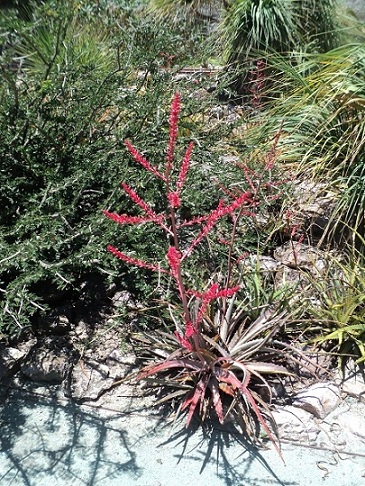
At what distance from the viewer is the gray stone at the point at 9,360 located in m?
3.05

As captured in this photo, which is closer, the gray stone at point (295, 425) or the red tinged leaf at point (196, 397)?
the red tinged leaf at point (196, 397)

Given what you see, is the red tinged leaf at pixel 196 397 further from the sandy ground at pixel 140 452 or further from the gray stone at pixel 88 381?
the gray stone at pixel 88 381

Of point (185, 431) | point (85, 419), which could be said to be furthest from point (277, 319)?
point (85, 419)

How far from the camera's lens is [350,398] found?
3002 mm

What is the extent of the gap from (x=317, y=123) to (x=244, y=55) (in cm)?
189

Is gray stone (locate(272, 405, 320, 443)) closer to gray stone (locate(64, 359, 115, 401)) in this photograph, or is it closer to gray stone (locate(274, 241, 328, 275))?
gray stone (locate(64, 359, 115, 401))

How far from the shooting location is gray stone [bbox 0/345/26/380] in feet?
10.0

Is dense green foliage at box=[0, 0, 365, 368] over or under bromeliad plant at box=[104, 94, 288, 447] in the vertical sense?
over

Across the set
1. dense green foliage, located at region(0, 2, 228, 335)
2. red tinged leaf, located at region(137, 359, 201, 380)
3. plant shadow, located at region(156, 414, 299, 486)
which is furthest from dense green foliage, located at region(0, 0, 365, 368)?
plant shadow, located at region(156, 414, 299, 486)

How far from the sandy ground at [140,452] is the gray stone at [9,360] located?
0.48 feet

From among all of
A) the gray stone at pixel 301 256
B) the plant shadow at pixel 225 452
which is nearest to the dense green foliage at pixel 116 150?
the gray stone at pixel 301 256

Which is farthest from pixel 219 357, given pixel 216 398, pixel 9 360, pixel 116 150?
pixel 116 150

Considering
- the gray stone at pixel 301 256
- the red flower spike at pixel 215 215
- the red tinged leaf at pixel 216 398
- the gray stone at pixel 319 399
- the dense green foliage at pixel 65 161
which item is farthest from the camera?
the gray stone at pixel 301 256

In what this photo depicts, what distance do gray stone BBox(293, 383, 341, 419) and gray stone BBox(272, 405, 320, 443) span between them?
0.04 m
